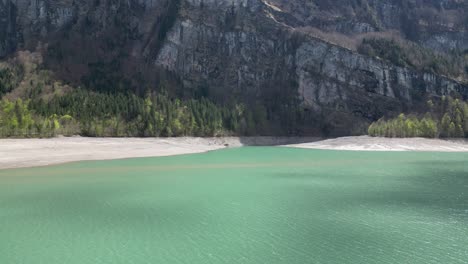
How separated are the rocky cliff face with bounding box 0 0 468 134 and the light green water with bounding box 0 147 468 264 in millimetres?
114561

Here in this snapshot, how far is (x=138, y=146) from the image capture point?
84500 mm

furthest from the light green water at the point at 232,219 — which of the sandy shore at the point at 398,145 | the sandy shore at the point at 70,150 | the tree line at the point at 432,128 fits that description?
the tree line at the point at 432,128

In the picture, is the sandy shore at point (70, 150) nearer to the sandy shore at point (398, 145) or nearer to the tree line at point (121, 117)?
the tree line at point (121, 117)

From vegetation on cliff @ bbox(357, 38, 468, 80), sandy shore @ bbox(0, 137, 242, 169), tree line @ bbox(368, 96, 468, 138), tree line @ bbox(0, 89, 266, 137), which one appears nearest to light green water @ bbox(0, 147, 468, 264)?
sandy shore @ bbox(0, 137, 242, 169)

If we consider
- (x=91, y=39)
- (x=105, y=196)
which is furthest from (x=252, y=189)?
(x=91, y=39)

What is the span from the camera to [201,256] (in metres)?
17.8

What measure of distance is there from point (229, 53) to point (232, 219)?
150 m

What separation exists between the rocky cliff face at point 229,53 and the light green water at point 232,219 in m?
115

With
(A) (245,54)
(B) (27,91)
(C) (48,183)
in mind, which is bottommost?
(C) (48,183)

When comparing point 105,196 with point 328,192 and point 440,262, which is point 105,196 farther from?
point 440,262

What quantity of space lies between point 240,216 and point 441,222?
41.1 feet

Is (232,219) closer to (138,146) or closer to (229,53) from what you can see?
(138,146)

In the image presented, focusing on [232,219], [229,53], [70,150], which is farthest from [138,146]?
[229,53]

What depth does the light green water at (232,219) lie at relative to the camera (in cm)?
1809
